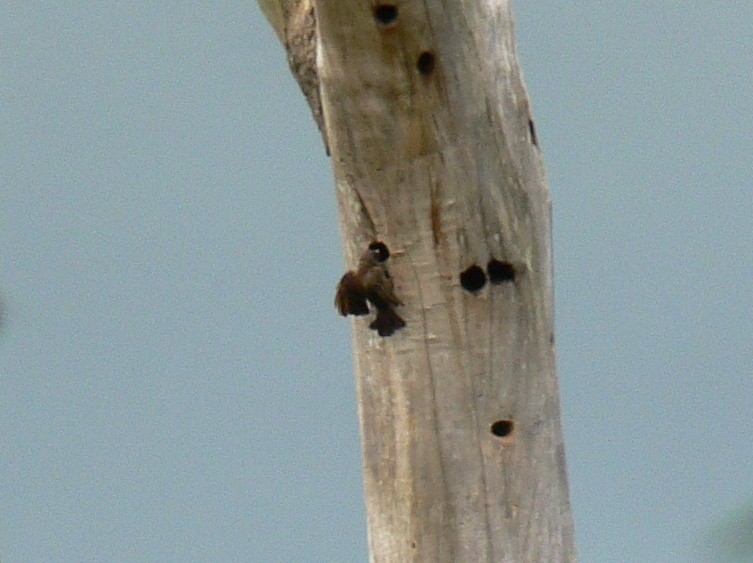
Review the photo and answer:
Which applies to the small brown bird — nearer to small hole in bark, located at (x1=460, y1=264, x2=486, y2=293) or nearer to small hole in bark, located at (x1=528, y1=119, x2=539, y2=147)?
small hole in bark, located at (x1=460, y1=264, x2=486, y2=293)

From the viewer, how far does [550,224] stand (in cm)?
208

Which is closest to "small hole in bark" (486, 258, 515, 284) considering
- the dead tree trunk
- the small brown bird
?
the dead tree trunk

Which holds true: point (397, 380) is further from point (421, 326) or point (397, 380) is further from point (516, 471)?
point (516, 471)

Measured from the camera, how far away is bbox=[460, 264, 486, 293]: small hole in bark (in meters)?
2.02

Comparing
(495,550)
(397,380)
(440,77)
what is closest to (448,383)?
(397,380)

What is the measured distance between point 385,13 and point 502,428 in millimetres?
670

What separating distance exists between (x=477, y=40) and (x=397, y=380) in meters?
0.54

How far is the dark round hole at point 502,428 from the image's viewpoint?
2072mm

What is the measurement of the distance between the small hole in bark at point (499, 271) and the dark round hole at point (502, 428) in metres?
0.22

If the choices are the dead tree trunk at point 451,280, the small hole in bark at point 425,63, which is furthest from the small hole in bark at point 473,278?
the small hole in bark at point 425,63

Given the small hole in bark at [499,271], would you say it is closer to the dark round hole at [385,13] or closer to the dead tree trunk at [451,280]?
the dead tree trunk at [451,280]

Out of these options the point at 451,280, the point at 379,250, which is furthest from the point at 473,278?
the point at 379,250

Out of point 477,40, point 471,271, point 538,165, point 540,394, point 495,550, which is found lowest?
point 495,550

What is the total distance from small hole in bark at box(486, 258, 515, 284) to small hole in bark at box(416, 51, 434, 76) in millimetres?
314
